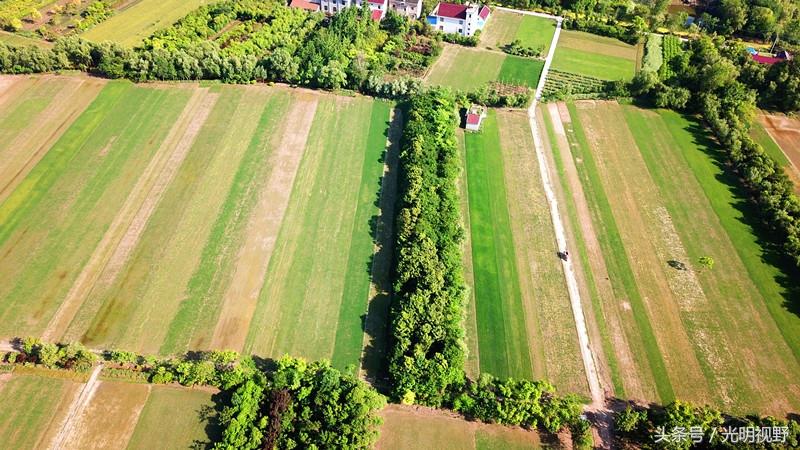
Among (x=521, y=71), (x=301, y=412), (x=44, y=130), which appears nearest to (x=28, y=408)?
(x=301, y=412)

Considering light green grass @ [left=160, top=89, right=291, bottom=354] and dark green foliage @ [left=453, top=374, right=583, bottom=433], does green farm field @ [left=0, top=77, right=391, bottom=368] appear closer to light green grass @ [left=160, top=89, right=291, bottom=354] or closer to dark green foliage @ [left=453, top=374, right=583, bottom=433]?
light green grass @ [left=160, top=89, right=291, bottom=354]

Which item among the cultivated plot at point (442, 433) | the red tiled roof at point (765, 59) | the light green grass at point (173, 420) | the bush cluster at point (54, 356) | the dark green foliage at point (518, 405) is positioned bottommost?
the light green grass at point (173, 420)

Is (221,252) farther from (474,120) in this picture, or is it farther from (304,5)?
(304,5)

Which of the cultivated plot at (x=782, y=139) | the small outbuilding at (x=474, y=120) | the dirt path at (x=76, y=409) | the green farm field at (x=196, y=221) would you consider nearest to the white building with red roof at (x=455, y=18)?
the small outbuilding at (x=474, y=120)

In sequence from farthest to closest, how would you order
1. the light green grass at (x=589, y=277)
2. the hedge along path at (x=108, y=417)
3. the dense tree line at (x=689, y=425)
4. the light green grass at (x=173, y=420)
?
the light green grass at (x=589, y=277)
the light green grass at (x=173, y=420)
the hedge along path at (x=108, y=417)
the dense tree line at (x=689, y=425)

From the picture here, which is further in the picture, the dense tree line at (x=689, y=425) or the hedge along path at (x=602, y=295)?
the hedge along path at (x=602, y=295)

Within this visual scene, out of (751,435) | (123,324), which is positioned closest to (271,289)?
(123,324)

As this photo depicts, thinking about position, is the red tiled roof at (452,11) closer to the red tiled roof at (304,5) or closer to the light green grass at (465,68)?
the light green grass at (465,68)
